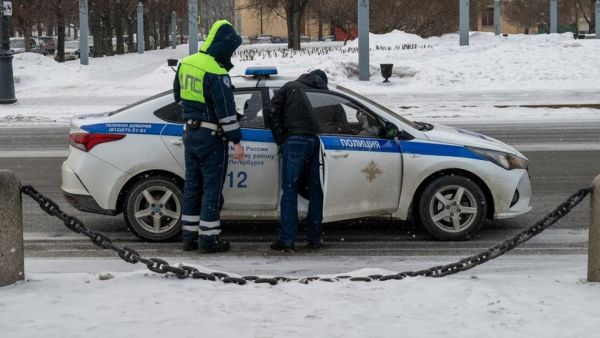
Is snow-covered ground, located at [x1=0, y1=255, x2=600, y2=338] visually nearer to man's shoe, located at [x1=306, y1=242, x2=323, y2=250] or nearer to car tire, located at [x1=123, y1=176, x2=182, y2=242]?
man's shoe, located at [x1=306, y1=242, x2=323, y2=250]

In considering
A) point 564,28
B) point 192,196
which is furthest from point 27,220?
point 564,28

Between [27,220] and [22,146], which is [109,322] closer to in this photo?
[27,220]

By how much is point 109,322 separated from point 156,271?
880 millimetres

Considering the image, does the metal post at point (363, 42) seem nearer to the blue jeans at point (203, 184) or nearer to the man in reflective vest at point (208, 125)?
the man in reflective vest at point (208, 125)

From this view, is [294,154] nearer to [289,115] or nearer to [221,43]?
[289,115]

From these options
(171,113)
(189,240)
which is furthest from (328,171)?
(171,113)

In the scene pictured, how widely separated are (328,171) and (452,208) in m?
1.17

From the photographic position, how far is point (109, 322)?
507 centimetres

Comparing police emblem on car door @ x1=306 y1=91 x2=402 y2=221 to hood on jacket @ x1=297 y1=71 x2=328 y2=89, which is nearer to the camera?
police emblem on car door @ x1=306 y1=91 x2=402 y2=221

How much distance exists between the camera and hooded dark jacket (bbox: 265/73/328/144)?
7.73 m

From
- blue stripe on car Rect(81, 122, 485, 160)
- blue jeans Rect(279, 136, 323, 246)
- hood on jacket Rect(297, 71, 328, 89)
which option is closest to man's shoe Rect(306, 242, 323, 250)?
blue jeans Rect(279, 136, 323, 246)

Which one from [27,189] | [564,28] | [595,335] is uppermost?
[564,28]

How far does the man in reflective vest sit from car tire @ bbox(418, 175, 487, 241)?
173 centimetres

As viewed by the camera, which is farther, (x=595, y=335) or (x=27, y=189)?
(x=27, y=189)
